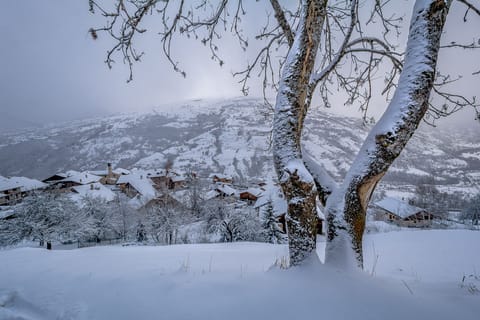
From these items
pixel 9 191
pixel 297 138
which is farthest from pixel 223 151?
pixel 297 138

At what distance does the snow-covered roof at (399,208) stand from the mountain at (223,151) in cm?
2687

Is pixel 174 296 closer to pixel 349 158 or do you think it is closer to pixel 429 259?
pixel 429 259

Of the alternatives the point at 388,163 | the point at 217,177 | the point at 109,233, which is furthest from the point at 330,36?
the point at 217,177

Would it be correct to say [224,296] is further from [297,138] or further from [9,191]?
[9,191]

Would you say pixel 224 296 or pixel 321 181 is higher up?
pixel 321 181

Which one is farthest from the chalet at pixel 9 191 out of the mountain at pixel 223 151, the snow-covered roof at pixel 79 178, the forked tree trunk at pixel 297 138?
the forked tree trunk at pixel 297 138

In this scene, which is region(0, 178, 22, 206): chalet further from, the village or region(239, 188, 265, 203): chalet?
region(239, 188, 265, 203): chalet

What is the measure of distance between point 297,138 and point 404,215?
3479cm

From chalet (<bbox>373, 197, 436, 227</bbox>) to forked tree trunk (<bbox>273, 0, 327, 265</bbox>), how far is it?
33.2 m

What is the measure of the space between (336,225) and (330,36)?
3598 millimetres

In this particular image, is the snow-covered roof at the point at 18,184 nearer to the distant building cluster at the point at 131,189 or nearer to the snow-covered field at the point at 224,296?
the distant building cluster at the point at 131,189

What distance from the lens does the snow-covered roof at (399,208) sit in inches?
1098

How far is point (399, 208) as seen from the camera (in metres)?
29.2

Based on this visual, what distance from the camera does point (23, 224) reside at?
16.0 m
